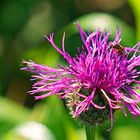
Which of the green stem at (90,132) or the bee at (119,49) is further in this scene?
the bee at (119,49)

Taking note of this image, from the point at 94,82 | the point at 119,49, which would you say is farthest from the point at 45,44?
the point at 94,82

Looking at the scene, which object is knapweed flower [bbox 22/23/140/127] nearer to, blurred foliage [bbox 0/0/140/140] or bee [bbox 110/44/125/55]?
bee [bbox 110/44/125/55]

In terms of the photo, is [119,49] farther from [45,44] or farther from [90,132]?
[45,44]

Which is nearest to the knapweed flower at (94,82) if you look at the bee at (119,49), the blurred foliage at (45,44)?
the bee at (119,49)

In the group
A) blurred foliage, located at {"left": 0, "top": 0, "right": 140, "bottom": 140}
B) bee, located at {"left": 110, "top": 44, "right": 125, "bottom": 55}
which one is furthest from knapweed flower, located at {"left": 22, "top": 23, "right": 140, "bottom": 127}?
blurred foliage, located at {"left": 0, "top": 0, "right": 140, "bottom": 140}

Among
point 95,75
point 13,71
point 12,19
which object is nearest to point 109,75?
point 95,75

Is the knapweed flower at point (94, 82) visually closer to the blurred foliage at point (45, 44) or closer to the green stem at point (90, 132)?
the green stem at point (90, 132)
